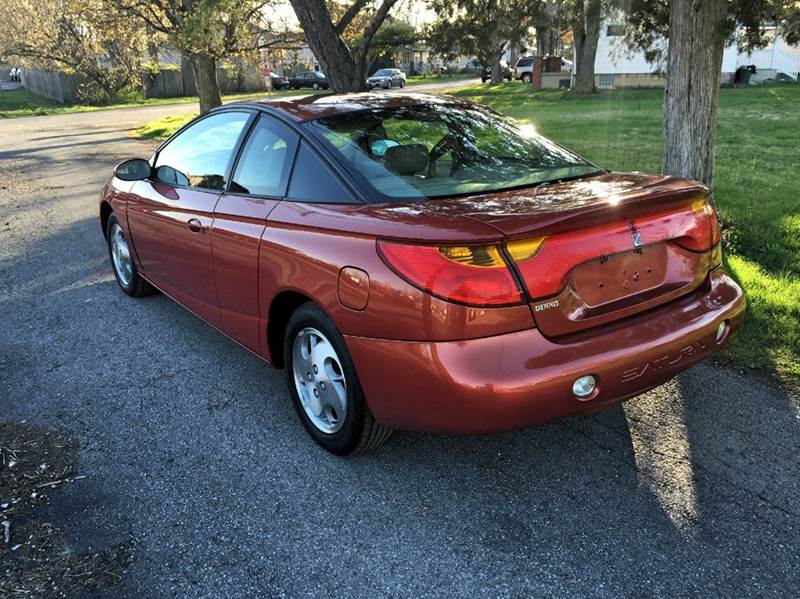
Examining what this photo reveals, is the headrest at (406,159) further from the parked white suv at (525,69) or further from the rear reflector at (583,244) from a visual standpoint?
the parked white suv at (525,69)

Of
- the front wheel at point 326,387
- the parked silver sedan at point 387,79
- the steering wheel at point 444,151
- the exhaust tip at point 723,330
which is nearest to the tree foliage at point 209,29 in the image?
the steering wheel at point 444,151

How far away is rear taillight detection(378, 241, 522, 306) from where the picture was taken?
2.35 m

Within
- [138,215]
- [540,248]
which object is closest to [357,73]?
[138,215]

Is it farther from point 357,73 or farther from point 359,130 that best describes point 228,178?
point 357,73

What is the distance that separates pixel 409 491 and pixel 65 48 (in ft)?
136

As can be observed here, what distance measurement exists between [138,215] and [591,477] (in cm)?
346

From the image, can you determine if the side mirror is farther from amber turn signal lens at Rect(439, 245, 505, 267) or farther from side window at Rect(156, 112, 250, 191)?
amber turn signal lens at Rect(439, 245, 505, 267)

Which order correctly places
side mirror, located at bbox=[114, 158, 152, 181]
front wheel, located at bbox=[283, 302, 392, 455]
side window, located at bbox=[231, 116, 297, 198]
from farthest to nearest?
side mirror, located at bbox=[114, 158, 152, 181]
side window, located at bbox=[231, 116, 297, 198]
front wheel, located at bbox=[283, 302, 392, 455]

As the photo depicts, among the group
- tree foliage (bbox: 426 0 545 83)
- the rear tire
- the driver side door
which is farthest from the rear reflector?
tree foliage (bbox: 426 0 545 83)

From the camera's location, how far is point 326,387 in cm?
305

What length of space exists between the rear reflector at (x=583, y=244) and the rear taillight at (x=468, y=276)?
0.07m

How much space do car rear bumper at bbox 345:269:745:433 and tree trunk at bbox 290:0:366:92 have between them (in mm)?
8009

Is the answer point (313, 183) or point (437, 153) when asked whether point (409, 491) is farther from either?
point (437, 153)

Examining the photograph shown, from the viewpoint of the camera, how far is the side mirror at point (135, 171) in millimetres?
4488
